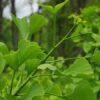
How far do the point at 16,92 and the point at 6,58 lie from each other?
0.33 feet

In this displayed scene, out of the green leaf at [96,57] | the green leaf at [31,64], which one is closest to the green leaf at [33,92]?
the green leaf at [31,64]

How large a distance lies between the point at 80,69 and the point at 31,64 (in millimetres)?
135

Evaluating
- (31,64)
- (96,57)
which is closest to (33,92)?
(31,64)

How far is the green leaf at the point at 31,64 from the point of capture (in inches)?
43.3

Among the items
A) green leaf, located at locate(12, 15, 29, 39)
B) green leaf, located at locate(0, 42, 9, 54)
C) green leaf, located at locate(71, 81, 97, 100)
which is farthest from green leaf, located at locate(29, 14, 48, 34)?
green leaf, located at locate(71, 81, 97, 100)

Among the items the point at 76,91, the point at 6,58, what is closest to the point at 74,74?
the point at 76,91

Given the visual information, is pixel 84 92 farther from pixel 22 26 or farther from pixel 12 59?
pixel 22 26

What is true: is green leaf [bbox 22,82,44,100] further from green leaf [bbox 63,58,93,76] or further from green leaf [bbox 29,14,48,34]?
green leaf [bbox 29,14,48,34]

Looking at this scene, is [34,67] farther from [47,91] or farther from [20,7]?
[20,7]

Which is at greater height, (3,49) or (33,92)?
(3,49)

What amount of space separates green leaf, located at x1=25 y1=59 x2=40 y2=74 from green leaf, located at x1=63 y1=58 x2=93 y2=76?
0.08 meters

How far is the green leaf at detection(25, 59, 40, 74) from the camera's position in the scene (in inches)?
43.3

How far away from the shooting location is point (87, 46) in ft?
6.36

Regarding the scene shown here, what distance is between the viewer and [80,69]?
1135mm
